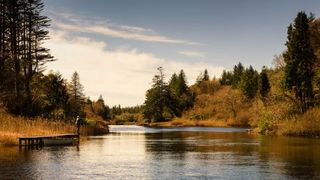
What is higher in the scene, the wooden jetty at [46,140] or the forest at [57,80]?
the forest at [57,80]

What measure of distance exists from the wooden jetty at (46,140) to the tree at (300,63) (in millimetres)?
38787

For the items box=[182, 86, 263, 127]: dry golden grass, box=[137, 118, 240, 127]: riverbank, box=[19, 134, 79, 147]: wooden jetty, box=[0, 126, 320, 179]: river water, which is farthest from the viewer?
box=[137, 118, 240, 127]: riverbank

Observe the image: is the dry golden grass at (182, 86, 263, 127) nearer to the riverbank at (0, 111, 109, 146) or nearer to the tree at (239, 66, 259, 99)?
the tree at (239, 66, 259, 99)

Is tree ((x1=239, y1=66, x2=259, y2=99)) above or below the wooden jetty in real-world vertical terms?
above

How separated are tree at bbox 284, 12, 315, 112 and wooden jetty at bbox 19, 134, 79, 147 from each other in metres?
38.8

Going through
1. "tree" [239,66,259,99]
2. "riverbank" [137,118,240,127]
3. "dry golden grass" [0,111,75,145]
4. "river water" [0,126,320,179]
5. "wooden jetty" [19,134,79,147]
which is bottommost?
"river water" [0,126,320,179]

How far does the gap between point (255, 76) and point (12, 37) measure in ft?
346

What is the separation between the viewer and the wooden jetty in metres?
50.3

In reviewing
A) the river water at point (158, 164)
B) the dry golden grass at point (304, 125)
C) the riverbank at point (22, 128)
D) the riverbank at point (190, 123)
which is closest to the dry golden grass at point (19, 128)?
the riverbank at point (22, 128)

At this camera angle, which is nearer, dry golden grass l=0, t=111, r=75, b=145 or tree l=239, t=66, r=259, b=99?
dry golden grass l=0, t=111, r=75, b=145

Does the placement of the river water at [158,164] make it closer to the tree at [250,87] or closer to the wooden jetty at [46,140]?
the wooden jetty at [46,140]

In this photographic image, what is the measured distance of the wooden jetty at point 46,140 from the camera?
50338 mm

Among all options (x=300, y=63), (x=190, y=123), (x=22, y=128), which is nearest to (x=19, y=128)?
(x=22, y=128)

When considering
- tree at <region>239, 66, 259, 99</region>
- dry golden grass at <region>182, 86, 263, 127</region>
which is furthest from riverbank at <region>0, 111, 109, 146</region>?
tree at <region>239, 66, 259, 99</region>
